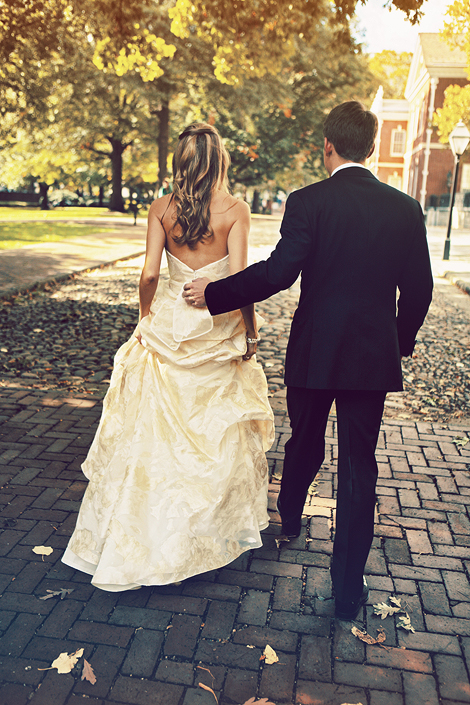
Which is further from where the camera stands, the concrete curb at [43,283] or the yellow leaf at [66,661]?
the concrete curb at [43,283]

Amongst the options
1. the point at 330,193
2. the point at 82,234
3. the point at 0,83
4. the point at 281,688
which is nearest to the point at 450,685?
the point at 281,688

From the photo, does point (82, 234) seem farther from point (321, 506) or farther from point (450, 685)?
point (450, 685)

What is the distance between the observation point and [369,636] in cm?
267

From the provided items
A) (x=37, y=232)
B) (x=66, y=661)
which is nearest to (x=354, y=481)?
(x=66, y=661)

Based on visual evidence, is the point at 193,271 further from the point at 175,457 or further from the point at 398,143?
the point at 398,143

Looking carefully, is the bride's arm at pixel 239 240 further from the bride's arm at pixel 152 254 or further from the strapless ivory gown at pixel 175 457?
the bride's arm at pixel 152 254

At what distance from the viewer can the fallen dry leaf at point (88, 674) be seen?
2389 mm

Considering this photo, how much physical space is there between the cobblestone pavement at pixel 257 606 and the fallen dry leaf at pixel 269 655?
21 mm

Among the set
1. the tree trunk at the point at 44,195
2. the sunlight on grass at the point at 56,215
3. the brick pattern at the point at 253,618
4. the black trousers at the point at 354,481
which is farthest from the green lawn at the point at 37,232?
the tree trunk at the point at 44,195

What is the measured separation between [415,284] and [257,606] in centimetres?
166

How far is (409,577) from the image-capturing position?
3102 mm

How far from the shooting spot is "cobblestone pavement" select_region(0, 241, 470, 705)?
2.38m

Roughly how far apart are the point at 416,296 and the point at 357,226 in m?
0.43

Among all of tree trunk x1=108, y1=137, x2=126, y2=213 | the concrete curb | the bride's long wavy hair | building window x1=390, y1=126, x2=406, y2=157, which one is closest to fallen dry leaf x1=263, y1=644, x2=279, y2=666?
the bride's long wavy hair
